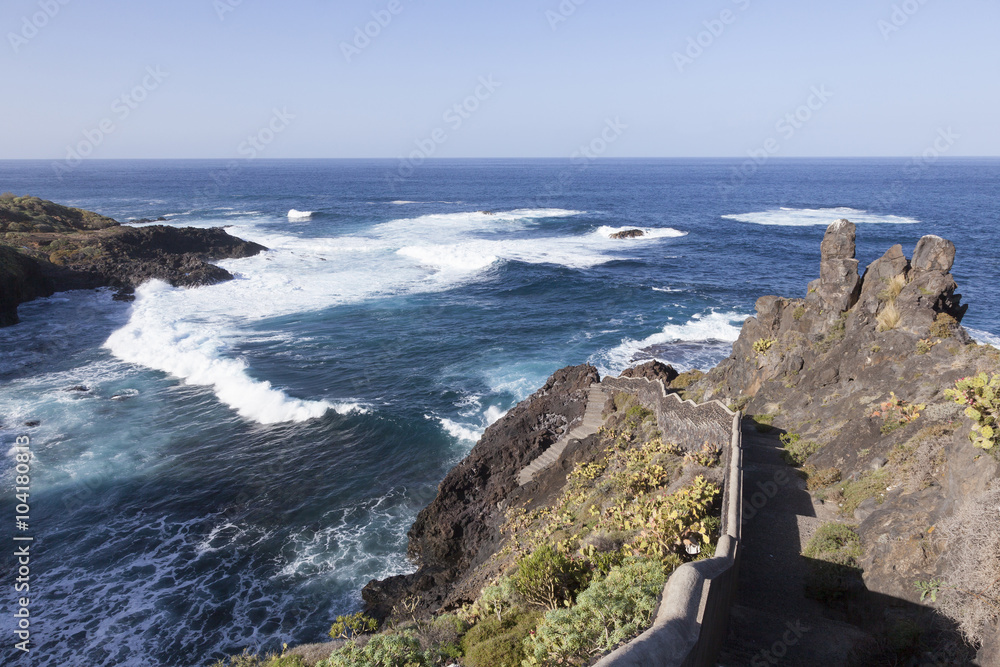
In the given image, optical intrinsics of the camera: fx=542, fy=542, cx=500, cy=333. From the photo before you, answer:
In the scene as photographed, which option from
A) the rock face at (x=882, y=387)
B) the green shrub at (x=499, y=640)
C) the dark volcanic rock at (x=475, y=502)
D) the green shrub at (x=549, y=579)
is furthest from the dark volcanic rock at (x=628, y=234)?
the green shrub at (x=499, y=640)

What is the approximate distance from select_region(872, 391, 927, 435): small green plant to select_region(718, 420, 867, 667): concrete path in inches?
93.7

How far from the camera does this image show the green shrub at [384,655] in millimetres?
7914

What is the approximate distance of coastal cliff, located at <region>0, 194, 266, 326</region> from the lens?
3978 centimetres

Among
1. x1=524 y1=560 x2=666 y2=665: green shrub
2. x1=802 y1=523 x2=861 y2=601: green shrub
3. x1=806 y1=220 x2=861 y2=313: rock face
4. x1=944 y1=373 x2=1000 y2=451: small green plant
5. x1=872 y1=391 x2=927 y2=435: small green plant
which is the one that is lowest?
x1=802 y1=523 x2=861 y2=601: green shrub

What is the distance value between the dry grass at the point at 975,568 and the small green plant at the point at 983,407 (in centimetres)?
67

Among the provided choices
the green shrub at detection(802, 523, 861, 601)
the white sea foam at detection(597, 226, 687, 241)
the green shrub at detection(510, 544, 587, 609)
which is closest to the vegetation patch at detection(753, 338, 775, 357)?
the green shrub at detection(802, 523, 861, 601)

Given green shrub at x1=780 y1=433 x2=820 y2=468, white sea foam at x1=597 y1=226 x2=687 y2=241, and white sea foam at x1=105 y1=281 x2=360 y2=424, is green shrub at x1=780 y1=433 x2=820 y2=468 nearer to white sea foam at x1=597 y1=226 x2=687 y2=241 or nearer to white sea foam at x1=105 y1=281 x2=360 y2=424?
white sea foam at x1=105 y1=281 x2=360 y2=424

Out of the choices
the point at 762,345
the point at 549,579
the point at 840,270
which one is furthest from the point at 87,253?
the point at 840,270

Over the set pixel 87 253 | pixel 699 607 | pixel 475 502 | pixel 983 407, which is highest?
pixel 983 407

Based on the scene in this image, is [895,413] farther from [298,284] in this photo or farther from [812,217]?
[812,217]

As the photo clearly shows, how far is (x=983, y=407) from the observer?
8281 millimetres

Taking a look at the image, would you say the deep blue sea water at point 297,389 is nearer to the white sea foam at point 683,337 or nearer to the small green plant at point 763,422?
the white sea foam at point 683,337

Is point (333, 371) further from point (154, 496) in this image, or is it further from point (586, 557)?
point (586, 557)

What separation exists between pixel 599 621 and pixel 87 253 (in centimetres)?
5587
